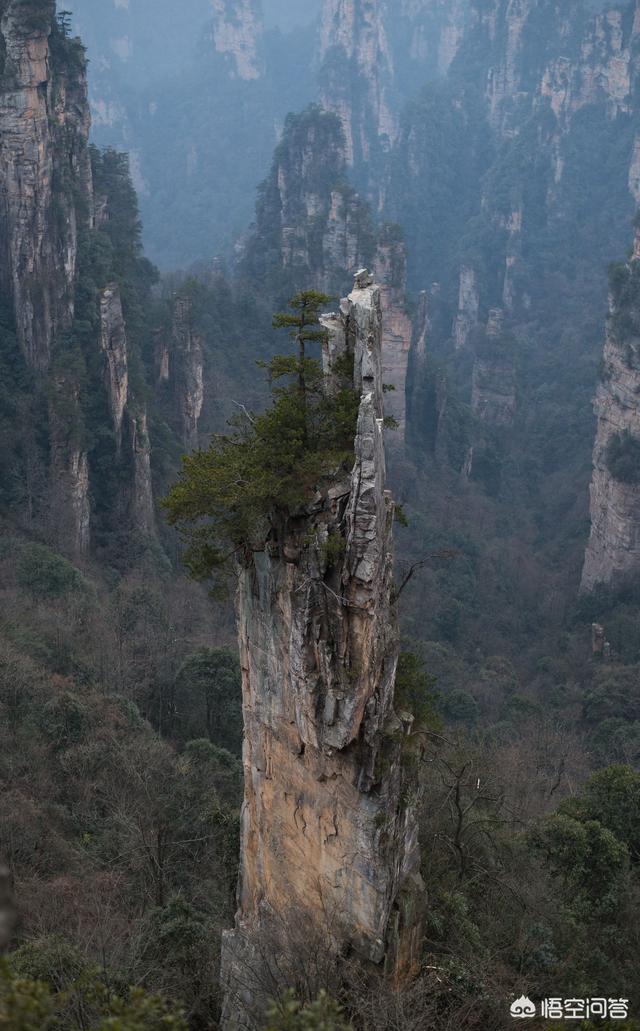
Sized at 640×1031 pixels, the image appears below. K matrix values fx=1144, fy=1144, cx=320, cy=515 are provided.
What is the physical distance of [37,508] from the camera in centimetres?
3934

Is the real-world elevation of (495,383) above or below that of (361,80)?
Answer: below

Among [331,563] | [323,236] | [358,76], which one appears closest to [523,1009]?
[331,563]

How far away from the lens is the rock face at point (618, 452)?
45.2m

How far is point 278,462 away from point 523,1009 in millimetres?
7463

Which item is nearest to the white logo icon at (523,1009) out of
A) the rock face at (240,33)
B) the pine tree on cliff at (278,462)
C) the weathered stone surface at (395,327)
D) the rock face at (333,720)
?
the rock face at (333,720)

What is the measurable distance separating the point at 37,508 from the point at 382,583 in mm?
27747

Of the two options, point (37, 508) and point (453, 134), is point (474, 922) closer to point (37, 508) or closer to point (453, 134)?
point (37, 508)

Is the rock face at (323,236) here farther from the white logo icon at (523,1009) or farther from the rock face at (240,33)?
the rock face at (240,33)

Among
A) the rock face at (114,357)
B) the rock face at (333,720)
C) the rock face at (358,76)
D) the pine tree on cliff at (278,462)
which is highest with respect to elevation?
the rock face at (358,76)

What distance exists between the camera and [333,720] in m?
13.9

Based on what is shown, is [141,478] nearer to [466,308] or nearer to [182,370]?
[182,370]

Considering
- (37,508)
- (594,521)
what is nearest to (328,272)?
(594,521)

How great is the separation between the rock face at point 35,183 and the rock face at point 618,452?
21920mm

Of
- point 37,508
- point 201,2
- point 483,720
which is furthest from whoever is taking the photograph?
point 201,2
